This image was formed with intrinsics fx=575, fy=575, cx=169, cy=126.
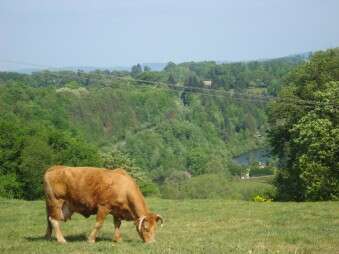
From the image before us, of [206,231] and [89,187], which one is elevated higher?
[89,187]

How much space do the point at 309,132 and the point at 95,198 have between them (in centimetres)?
3289

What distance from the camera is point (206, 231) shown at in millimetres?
20547

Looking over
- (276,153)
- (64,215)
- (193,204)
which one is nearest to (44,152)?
(276,153)

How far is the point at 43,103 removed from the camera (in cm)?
15088

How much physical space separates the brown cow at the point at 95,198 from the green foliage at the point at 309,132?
30462mm

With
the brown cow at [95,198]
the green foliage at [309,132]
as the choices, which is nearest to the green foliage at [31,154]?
the green foliage at [309,132]

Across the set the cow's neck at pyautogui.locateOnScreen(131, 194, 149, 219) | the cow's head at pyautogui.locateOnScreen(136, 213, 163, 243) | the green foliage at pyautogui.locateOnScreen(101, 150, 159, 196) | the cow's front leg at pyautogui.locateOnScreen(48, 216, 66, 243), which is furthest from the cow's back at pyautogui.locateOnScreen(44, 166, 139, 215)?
the green foliage at pyautogui.locateOnScreen(101, 150, 159, 196)

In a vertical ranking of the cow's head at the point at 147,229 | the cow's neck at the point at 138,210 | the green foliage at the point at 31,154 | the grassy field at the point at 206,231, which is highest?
the cow's neck at the point at 138,210

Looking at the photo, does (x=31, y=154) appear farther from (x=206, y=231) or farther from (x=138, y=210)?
(x=138, y=210)

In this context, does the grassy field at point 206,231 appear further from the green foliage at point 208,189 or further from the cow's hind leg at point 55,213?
the green foliage at point 208,189

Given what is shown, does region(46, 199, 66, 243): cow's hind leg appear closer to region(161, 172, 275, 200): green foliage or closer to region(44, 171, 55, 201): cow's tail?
region(44, 171, 55, 201): cow's tail

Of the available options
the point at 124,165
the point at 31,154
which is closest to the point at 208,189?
the point at 124,165

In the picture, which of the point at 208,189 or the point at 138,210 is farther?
the point at 208,189

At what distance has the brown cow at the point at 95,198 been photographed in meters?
16.8
